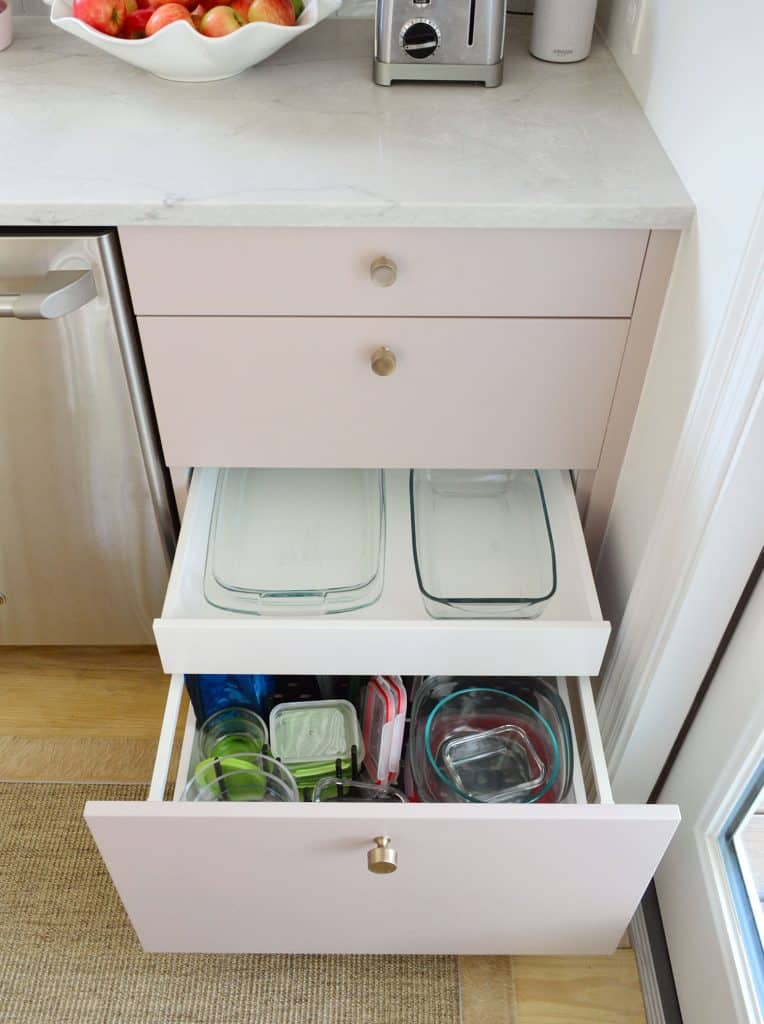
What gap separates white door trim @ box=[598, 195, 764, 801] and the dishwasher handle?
2.19ft

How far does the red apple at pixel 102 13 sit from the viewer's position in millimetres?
1135

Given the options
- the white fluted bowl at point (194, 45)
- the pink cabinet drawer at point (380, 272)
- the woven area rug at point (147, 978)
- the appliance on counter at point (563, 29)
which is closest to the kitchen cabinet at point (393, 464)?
the pink cabinet drawer at point (380, 272)

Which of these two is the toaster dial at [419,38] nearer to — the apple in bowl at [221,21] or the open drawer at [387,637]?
the apple in bowl at [221,21]

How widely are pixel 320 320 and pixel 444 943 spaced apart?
2.51ft

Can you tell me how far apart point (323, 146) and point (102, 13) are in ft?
1.06

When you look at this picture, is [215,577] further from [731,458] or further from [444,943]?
[731,458]

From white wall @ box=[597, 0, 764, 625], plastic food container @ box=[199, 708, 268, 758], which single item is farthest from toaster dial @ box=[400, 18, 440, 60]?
plastic food container @ box=[199, 708, 268, 758]

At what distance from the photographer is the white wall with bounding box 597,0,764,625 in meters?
0.84

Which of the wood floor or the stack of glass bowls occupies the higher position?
the stack of glass bowls

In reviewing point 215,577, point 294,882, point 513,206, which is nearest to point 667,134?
point 513,206

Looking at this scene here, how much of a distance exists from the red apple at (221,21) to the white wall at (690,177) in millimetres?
494

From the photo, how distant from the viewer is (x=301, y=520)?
1301mm

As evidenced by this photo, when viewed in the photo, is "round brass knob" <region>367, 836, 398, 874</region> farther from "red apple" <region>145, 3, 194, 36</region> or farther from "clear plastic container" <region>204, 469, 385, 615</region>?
"red apple" <region>145, 3, 194, 36</region>

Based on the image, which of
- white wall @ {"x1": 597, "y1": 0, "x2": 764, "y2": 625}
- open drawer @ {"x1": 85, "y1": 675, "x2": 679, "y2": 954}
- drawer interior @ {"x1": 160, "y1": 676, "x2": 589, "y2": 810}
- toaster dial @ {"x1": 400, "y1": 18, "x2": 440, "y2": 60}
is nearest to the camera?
white wall @ {"x1": 597, "y1": 0, "x2": 764, "y2": 625}
